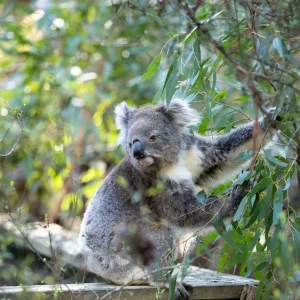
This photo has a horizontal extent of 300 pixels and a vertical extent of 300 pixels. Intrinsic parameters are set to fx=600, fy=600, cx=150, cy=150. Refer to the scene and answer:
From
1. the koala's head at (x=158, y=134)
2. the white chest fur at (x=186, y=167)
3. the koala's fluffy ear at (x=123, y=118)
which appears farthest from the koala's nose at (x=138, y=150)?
the koala's fluffy ear at (x=123, y=118)

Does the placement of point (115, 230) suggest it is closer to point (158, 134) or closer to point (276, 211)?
point (158, 134)

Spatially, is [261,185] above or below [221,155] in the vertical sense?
above

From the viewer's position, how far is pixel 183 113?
3.70 metres

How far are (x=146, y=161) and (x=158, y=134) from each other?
8.0 inches

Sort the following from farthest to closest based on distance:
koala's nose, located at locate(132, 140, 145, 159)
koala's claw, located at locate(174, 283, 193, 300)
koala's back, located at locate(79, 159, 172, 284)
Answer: koala's back, located at locate(79, 159, 172, 284), koala's nose, located at locate(132, 140, 145, 159), koala's claw, located at locate(174, 283, 193, 300)

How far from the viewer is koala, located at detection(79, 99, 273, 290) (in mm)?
3617

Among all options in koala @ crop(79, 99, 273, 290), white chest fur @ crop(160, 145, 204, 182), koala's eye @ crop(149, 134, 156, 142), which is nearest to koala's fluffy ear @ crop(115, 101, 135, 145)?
koala @ crop(79, 99, 273, 290)

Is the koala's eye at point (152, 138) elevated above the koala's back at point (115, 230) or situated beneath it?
elevated above

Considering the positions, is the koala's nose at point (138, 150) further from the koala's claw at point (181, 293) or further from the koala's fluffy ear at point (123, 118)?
the koala's claw at point (181, 293)

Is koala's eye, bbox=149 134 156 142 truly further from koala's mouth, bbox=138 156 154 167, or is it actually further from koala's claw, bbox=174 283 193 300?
koala's claw, bbox=174 283 193 300

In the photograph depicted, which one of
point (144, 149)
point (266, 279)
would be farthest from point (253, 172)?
point (144, 149)

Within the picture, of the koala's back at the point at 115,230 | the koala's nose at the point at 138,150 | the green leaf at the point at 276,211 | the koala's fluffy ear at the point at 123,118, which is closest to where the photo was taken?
the green leaf at the point at 276,211

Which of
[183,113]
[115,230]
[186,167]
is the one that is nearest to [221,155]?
[186,167]

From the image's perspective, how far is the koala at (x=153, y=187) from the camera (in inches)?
142
